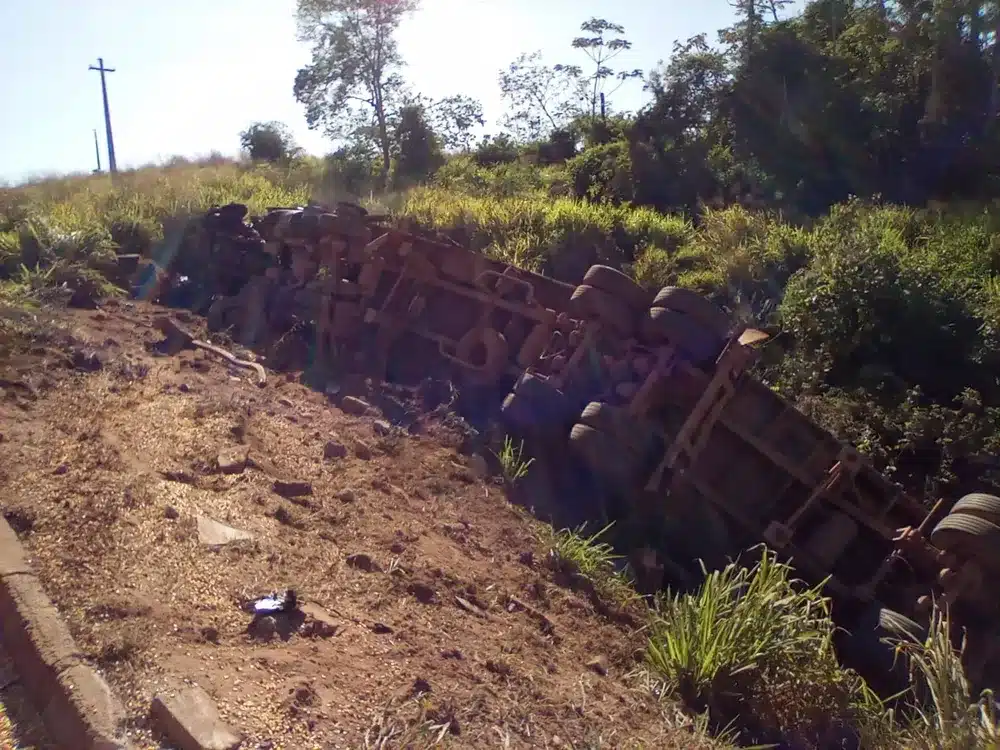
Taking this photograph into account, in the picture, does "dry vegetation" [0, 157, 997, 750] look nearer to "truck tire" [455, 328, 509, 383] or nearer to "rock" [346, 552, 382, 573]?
"rock" [346, 552, 382, 573]

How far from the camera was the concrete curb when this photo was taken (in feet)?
10.8

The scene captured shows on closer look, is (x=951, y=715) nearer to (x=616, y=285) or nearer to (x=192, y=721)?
(x=192, y=721)

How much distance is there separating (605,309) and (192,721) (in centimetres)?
516

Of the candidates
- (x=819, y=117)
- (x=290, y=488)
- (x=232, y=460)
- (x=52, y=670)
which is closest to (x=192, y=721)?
(x=52, y=670)

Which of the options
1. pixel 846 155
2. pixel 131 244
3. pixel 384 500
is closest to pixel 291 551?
pixel 384 500

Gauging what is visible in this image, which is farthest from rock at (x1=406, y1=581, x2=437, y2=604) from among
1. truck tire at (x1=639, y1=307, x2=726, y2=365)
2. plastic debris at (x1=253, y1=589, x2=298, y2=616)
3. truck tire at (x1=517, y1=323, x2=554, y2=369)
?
truck tire at (x1=517, y1=323, x2=554, y2=369)

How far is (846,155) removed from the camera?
669 inches

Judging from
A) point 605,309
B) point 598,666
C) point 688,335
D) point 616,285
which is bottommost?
point 598,666

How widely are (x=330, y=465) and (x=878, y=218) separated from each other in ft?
34.7

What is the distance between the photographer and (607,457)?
7070 millimetres

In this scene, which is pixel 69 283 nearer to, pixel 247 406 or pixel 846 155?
pixel 247 406

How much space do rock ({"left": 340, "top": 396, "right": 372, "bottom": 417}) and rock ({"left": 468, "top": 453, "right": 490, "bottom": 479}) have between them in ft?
4.32

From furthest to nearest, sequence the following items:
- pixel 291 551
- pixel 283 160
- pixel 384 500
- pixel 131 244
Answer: pixel 283 160 < pixel 131 244 < pixel 384 500 < pixel 291 551

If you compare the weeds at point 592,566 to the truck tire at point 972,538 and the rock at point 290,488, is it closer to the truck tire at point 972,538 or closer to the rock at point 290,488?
the rock at point 290,488
